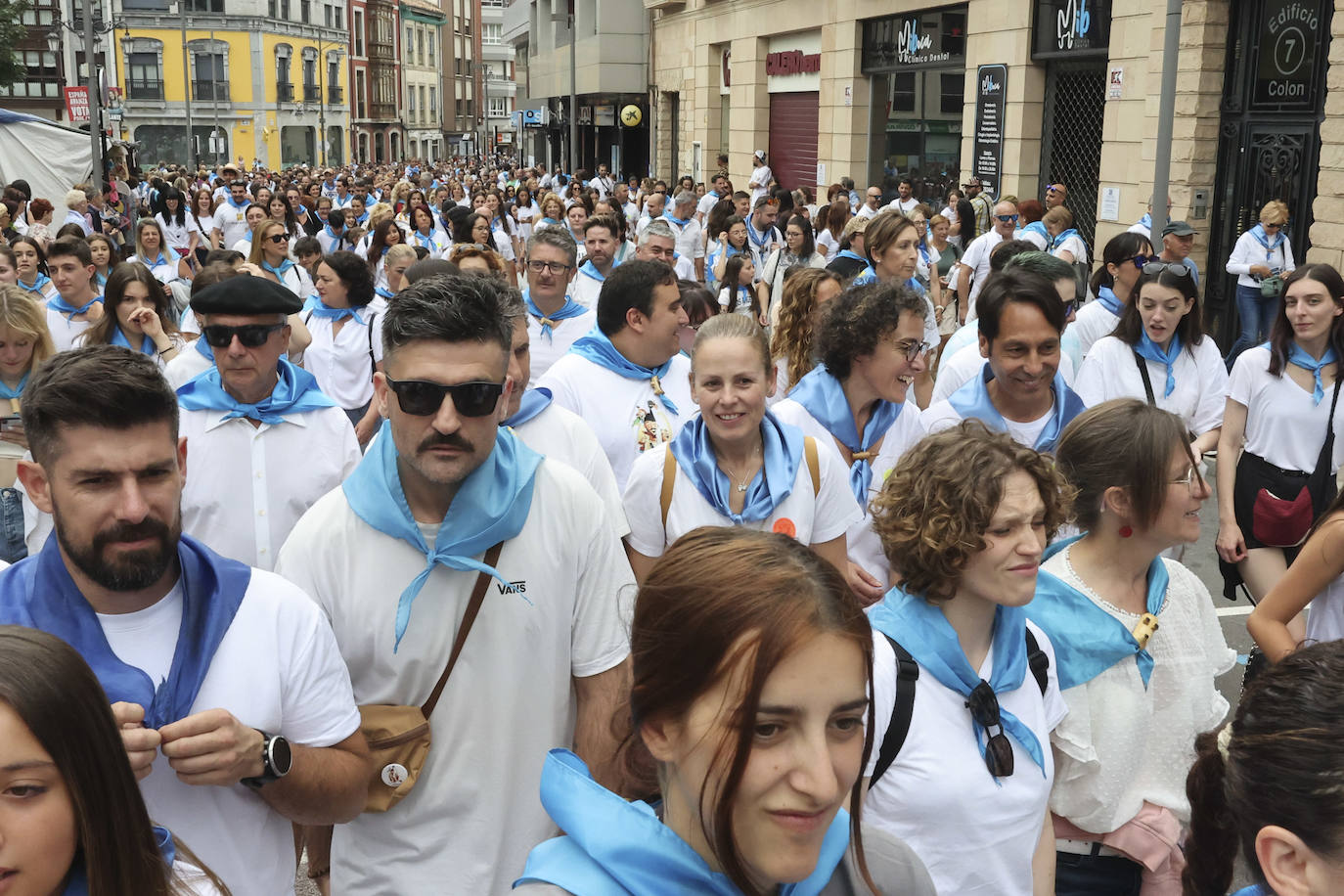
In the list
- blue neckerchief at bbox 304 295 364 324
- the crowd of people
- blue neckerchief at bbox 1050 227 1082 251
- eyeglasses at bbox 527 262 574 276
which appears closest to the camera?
the crowd of people

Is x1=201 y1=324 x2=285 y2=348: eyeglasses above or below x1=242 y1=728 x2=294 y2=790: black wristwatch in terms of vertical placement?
above

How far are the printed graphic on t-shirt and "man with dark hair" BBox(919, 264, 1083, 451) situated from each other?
1029 mm

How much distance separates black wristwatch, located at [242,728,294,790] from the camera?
2.66m

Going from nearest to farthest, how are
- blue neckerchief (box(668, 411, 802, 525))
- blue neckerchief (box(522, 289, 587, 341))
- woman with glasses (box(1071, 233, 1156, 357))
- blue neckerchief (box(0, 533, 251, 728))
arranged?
blue neckerchief (box(0, 533, 251, 728)), blue neckerchief (box(668, 411, 802, 525)), woman with glasses (box(1071, 233, 1156, 357)), blue neckerchief (box(522, 289, 587, 341))

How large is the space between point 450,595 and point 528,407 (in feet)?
4.52

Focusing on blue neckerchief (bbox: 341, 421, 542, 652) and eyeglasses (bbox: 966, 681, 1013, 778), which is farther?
blue neckerchief (bbox: 341, 421, 542, 652)

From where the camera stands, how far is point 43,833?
1.98 m

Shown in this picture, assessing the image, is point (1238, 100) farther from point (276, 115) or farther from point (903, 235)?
point (276, 115)

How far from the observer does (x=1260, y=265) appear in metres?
13.2

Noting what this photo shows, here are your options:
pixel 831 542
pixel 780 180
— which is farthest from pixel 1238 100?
pixel 780 180

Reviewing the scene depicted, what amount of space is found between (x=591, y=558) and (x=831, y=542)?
1.29m

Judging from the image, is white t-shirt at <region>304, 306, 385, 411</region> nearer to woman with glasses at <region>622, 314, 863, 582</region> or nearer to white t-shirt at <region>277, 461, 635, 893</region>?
woman with glasses at <region>622, 314, 863, 582</region>

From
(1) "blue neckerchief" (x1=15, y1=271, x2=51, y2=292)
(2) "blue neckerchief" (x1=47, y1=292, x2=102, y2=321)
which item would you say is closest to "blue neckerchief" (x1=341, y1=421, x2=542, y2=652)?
(2) "blue neckerchief" (x1=47, y1=292, x2=102, y2=321)

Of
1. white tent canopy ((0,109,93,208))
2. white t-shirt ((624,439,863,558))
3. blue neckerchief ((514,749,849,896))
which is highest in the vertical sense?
white tent canopy ((0,109,93,208))
